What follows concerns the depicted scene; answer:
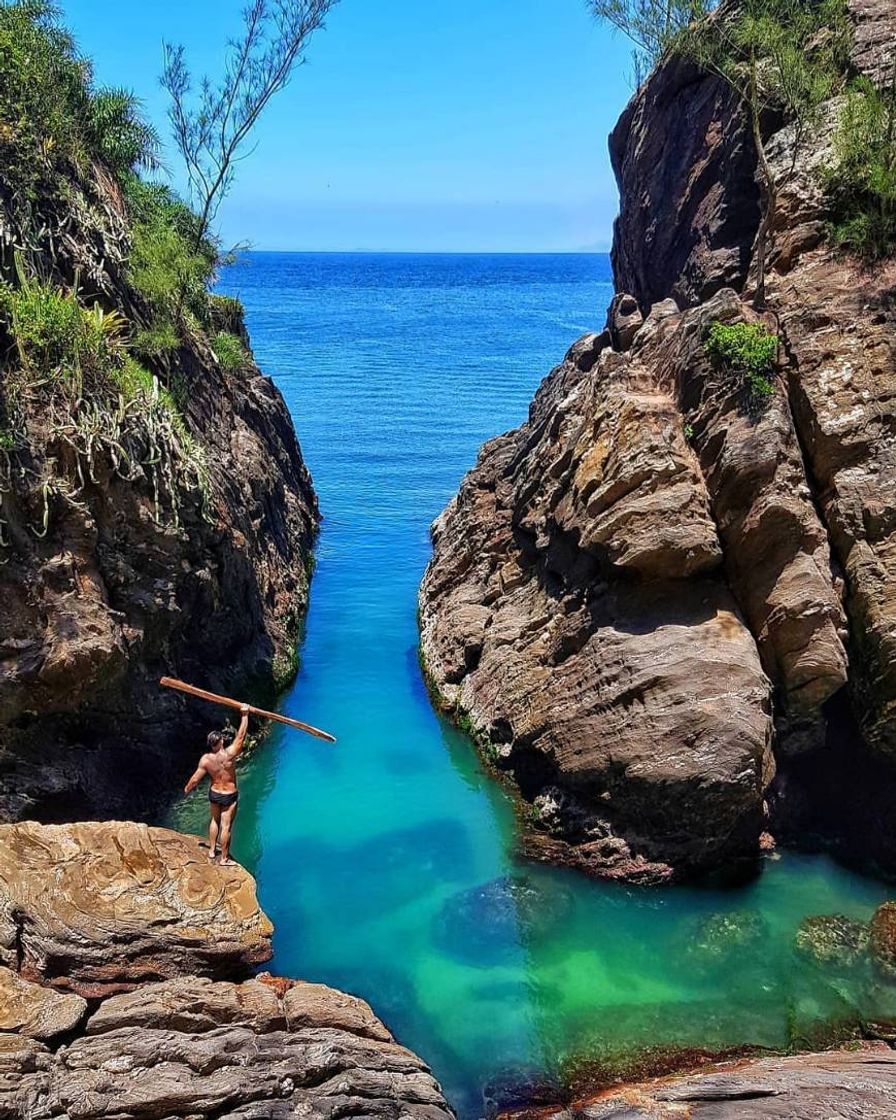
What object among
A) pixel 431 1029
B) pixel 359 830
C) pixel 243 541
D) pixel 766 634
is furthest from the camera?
pixel 243 541

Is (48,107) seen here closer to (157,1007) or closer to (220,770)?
(220,770)

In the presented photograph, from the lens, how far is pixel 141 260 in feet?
64.5

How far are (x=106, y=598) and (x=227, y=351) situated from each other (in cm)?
1307

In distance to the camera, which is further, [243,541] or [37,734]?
[243,541]

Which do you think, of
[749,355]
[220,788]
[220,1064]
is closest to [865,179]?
[749,355]

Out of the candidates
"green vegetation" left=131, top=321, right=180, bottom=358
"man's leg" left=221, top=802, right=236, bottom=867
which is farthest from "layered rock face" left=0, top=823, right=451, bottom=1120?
"green vegetation" left=131, top=321, right=180, bottom=358

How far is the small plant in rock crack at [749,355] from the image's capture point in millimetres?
15625

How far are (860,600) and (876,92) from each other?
10.8 m

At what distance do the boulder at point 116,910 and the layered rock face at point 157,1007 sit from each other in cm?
2

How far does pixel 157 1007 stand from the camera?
909 centimetres

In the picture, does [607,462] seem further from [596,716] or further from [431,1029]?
[431,1029]

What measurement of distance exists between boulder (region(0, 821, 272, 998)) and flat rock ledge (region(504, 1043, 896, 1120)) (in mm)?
4261

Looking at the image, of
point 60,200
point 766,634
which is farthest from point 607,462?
point 60,200

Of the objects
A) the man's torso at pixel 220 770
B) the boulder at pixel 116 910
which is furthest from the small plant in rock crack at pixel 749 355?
the boulder at pixel 116 910
